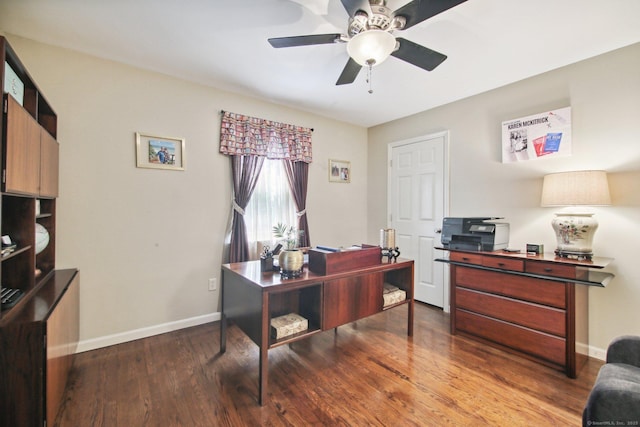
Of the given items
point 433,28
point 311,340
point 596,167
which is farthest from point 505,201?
point 311,340

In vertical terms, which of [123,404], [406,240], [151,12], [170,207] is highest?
[151,12]

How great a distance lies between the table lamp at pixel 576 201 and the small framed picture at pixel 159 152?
336 centimetres

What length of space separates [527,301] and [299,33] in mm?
2772

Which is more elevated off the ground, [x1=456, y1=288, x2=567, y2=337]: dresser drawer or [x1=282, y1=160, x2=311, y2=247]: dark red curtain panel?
[x1=282, y1=160, x2=311, y2=247]: dark red curtain panel

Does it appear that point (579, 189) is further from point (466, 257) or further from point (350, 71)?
point (350, 71)

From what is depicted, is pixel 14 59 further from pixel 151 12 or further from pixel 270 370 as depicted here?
pixel 270 370

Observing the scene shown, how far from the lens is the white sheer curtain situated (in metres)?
3.24

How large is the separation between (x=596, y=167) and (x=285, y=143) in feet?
9.85

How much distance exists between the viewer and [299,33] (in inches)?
80.7

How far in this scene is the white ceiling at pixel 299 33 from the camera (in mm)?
1780

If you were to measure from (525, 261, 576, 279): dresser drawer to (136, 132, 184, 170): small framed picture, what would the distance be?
3254 mm

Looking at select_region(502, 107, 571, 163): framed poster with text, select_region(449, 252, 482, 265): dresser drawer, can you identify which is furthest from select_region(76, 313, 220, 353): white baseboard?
select_region(502, 107, 571, 163): framed poster with text

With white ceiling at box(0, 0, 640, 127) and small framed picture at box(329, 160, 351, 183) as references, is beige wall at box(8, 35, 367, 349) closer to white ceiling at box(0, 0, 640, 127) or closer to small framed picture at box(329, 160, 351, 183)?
white ceiling at box(0, 0, 640, 127)

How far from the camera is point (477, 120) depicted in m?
3.10
